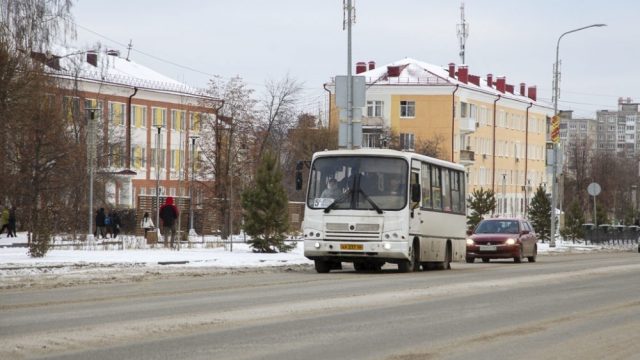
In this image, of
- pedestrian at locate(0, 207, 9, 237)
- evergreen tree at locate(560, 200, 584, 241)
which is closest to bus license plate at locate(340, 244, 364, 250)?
pedestrian at locate(0, 207, 9, 237)

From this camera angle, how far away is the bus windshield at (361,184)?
103 ft

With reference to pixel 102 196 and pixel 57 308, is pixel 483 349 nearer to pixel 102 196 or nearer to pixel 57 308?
pixel 57 308

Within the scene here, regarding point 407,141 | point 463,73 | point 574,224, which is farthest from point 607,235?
point 463,73

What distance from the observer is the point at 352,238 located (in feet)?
102

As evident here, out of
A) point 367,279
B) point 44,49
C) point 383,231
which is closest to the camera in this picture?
point 367,279

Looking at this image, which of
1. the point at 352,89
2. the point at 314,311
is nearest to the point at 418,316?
the point at 314,311

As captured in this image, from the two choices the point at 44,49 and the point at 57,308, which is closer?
the point at 57,308

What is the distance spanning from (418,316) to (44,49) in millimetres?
31422

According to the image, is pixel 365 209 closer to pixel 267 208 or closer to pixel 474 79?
pixel 267 208

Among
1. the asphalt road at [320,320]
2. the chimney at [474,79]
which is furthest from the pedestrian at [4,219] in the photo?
the chimney at [474,79]

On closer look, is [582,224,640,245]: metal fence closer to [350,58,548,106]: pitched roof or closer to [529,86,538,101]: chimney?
[350,58,548,106]: pitched roof

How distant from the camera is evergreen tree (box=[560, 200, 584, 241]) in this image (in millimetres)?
76500

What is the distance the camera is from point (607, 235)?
79.4m

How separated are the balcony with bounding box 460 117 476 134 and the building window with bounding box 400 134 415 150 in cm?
443
